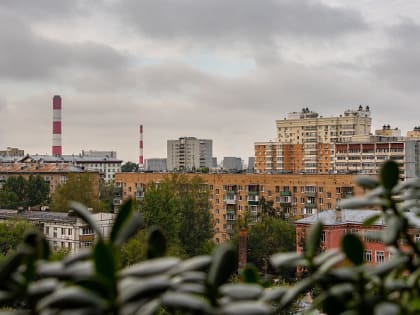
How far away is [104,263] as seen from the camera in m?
1.09

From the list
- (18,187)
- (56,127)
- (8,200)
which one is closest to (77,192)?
(8,200)

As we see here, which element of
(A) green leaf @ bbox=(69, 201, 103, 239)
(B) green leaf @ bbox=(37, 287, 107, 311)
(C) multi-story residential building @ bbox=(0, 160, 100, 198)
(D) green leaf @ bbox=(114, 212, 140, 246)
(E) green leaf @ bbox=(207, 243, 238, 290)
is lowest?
(B) green leaf @ bbox=(37, 287, 107, 311)

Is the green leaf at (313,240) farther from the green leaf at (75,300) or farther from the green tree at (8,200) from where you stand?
the green tree at (8,200)

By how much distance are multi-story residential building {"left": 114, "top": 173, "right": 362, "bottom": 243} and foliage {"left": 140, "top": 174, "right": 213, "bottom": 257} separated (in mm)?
1786

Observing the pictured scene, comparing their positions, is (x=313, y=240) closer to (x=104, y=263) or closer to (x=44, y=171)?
(x=104, y=263)

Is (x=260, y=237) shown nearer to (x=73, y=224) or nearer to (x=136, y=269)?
(x=73, y=224)

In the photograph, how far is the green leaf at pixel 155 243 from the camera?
4.42 ft

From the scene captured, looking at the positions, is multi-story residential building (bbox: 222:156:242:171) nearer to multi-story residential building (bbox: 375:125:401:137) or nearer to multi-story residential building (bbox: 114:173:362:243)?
multi-story residential building (bbox: 375:125:401:137)

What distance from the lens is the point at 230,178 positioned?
39.9 meters

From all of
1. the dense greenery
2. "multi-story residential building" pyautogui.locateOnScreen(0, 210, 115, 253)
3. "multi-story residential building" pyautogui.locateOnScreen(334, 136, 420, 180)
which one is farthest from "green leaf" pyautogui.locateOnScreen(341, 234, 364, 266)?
"multi-story residential building" pyautogui.locateOnScreen(334, 136, 420, 180)

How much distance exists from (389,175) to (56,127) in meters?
71.1

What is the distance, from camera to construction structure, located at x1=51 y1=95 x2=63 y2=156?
70.7 meters

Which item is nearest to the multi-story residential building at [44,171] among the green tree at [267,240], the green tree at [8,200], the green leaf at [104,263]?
the green tree at [8,200]

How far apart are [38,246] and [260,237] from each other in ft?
104
